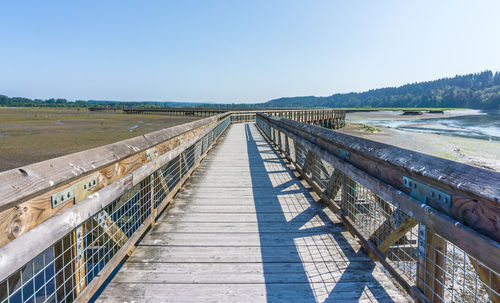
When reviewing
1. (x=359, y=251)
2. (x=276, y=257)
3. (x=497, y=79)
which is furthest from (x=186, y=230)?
(x=497, y=79)

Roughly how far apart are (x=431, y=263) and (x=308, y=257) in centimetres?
120

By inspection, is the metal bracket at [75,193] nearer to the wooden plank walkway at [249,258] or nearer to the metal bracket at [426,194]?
the wooden plank walkway at [249,258]

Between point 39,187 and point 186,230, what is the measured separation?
229 centimetres

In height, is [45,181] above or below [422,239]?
above

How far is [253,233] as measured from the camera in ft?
11.5

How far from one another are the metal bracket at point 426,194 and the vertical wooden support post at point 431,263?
214 millimetres

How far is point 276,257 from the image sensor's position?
2.92 m

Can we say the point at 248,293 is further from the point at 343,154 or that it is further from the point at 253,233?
the point at 343,154

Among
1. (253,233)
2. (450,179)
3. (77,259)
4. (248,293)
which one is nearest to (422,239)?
(450,179)

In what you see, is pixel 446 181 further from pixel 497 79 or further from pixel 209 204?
pixel 497 79

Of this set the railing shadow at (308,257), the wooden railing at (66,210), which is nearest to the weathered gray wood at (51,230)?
the wooden railing at (66,210)

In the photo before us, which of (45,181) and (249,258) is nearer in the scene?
(45,181)

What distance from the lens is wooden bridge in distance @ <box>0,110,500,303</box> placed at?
55.9 inches

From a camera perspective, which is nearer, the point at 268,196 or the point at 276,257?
the point at 276,257
